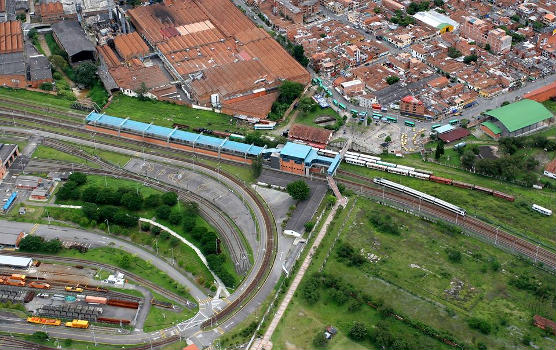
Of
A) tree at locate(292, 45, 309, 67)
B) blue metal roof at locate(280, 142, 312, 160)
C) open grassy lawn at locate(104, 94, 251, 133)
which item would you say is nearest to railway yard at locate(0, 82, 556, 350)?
blue metal roof at locate(280, 142, 312, 160)

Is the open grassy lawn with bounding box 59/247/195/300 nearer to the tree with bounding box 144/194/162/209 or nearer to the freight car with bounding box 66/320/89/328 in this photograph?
the tree with bounding box 144/194/162/209

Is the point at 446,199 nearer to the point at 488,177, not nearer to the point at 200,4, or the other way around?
the point at 488,177

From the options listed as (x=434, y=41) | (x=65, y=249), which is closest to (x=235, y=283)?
(x=65, y=249)

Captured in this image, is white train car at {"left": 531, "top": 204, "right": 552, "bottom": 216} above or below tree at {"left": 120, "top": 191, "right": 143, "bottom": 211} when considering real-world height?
below

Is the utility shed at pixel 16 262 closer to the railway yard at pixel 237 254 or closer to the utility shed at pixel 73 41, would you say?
the railway yard at pixel 237 254

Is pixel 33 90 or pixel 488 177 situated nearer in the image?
pixel 488 177
